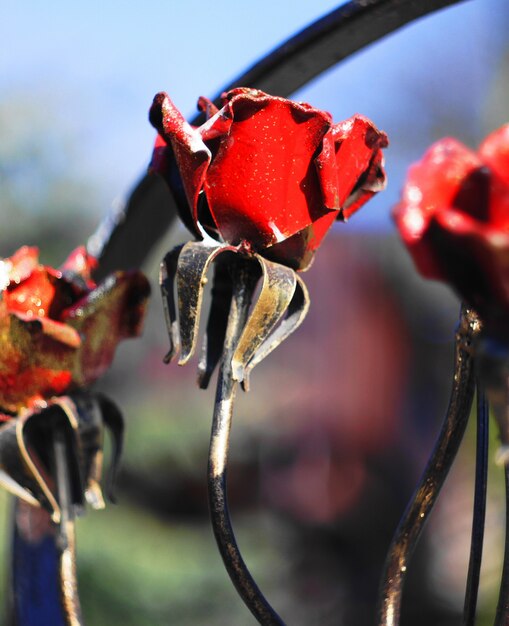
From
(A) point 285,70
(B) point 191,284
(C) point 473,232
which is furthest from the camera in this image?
(A) point 285,70

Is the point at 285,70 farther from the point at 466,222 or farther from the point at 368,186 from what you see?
the point at 466,222

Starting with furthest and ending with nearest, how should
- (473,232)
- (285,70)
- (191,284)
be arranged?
(285,70)
(191,284)
(473,232)

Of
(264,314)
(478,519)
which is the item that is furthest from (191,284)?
(478,519)

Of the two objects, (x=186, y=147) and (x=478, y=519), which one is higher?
(x=186, y=147)

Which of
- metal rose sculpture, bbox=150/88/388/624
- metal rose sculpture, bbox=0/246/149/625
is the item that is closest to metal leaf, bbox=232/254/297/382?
metal rose sculpture, bbox=150/88/388/624

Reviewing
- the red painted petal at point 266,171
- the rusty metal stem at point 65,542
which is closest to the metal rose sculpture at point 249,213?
the red painted petal at point 266,171

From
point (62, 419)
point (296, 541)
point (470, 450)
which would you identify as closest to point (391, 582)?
point (62, 419)

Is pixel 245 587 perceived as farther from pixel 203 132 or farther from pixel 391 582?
pixel 203 132

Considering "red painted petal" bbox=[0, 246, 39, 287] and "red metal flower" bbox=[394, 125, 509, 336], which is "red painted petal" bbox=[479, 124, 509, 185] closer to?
"red metal flower" bbox=[394, 125, 509, 336]
